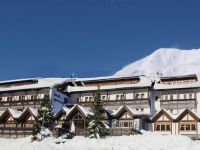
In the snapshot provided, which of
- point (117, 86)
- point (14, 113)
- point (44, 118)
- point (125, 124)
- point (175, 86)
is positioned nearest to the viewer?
point (44, 118)

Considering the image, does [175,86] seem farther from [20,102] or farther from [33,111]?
[20,102]

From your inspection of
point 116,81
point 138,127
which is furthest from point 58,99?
point 138,127

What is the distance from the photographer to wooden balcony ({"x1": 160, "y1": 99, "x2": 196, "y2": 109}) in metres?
63.4

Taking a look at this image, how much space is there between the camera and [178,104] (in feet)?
212

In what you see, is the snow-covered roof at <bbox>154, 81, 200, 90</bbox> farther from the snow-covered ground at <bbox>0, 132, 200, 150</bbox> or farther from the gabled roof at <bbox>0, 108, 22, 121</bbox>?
the gabled roof at <bbox>0, 108, 22, 121</bbox>

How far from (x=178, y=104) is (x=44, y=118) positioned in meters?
22.0

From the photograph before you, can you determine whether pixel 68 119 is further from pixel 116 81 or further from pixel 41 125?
pixel 116 81

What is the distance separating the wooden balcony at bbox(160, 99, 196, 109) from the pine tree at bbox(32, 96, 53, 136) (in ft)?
62.1

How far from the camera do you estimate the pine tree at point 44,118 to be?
5703cm

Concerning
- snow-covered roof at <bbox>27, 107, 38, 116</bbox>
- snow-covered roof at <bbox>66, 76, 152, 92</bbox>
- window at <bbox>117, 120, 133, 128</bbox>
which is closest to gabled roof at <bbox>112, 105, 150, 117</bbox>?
window at <bbox>117, 120, 133, 128</bbox>

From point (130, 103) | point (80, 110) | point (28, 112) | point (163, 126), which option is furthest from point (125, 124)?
point (28, 112)

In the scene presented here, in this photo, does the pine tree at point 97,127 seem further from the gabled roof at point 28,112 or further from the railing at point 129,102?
the gabled roof at point 28,112

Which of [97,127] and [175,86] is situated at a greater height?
[175,86]

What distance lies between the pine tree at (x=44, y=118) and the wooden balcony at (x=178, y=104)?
18924mm
